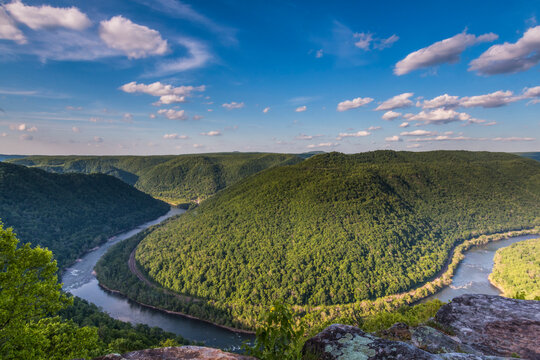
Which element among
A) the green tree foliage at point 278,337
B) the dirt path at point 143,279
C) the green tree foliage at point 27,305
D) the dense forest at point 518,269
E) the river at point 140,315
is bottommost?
the river at point 140,315

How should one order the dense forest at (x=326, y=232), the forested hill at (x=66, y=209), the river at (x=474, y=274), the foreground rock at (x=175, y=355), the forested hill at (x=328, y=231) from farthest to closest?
the forested hill at (x=66, y=209), the forested hill at (x=328, y=231), the dense forest at (x=326, y=232), the river at (x=474, y=274), the foreground rock at (x=175, y=355)

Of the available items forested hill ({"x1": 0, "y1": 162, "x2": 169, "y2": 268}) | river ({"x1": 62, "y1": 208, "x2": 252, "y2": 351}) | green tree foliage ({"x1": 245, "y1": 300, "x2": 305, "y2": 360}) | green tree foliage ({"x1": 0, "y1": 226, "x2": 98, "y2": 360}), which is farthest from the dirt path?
green tree foliage ({"x1": 245, "y1": 300, "x2": 305, "y2": 360})

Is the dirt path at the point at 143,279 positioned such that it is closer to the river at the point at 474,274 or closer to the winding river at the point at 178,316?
the winding river at the point at 178,316

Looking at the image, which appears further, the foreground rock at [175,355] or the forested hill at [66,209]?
the forested hill at [66,209]

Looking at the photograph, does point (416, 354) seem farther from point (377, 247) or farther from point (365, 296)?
point (377, 247)

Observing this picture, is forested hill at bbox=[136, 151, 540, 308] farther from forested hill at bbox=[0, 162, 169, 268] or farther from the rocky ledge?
the rocky ledge

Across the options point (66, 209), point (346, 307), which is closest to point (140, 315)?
point (346, 307)

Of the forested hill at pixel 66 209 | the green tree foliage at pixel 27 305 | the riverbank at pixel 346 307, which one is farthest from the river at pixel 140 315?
the green tree foliage at pixel 27 305
